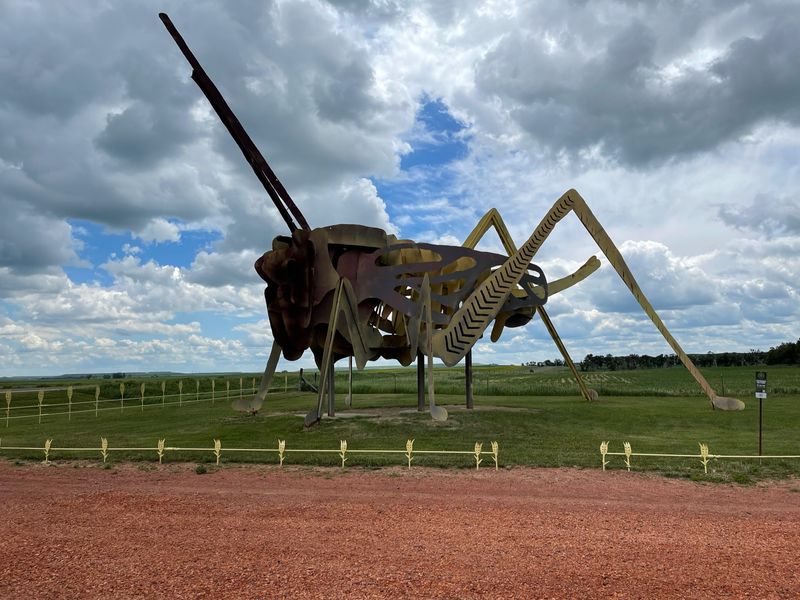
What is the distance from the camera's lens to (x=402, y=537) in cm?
807

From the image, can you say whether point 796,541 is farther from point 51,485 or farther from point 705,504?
point 51,485

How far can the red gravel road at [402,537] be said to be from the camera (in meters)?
6.44

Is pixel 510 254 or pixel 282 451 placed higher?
pixel 510 254

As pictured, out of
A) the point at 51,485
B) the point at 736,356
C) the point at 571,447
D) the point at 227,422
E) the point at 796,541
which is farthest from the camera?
the point at 736,356

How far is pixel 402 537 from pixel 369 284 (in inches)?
548

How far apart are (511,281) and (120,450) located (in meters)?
13.5

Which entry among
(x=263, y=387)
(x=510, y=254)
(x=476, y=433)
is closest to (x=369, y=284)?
(x=263, y=387)

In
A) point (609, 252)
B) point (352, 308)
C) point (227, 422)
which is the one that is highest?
point (609, 252)

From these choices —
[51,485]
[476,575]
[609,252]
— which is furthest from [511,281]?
[51,485]

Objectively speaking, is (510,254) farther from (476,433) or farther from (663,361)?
(663,361)

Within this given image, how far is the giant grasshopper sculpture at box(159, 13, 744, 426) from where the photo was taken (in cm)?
1873

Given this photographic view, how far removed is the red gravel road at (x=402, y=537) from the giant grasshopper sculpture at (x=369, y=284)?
22.8 feet

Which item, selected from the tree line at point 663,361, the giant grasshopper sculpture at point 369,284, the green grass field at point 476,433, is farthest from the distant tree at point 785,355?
the giant grasshopper sculpture at point 369,284

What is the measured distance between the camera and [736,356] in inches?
4882
